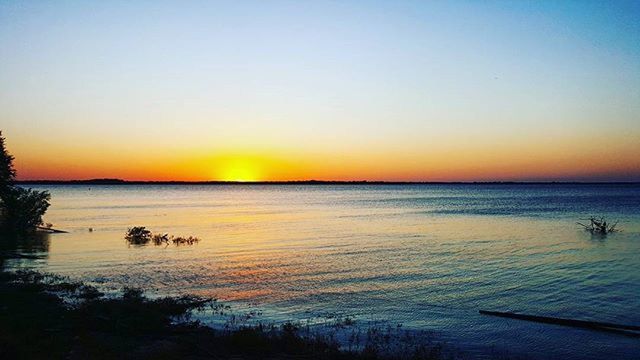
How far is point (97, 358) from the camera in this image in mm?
13539

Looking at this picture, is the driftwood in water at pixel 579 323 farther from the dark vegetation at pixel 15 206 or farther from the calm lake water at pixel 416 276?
the dark vegetation at pixel 15 206

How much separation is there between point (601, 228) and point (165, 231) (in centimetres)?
4827

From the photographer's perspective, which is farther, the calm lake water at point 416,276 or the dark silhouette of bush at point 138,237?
the dark silhouette of bush at point 138,237

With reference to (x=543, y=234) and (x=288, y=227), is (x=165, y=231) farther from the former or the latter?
(x=543, y=234)

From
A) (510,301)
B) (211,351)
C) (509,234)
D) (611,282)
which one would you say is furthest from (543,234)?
(211,351)

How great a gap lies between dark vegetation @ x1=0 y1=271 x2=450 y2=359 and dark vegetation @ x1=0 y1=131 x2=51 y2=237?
25838mm

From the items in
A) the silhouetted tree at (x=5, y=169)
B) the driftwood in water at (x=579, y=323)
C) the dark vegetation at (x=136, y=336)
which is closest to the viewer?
the dark vegetation at (x=136, y=336)

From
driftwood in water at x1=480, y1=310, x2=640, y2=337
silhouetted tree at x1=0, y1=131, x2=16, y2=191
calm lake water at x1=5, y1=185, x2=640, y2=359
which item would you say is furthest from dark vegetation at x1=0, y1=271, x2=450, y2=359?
silhouetted tree at x1=0, y1=131, x2=16, y2=191

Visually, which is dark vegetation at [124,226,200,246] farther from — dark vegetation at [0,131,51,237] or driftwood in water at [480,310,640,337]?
driftwood in water at [480,310,640,337]

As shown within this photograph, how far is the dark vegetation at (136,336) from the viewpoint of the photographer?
47.0 ft

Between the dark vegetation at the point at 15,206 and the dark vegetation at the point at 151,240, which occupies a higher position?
the dark vegetation at the point at 15,206

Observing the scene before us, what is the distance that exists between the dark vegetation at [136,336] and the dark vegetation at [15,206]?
2584 centimetres

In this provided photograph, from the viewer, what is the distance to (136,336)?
16.7 m

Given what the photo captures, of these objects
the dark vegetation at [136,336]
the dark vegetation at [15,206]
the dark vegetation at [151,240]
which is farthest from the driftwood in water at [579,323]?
the dark vegetation at [15,206]
